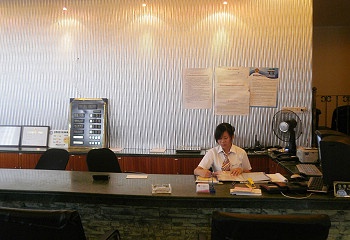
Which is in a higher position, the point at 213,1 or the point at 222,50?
the point at 213,1

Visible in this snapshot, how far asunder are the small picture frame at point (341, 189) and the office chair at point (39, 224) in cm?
165

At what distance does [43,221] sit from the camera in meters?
1.40

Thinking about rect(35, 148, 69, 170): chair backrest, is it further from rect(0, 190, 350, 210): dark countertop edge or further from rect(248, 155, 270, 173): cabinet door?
rect(248, 155, 270, 173): cabinet door

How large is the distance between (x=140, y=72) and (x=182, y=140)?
1164 millimetres

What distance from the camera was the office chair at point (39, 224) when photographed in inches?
54.9

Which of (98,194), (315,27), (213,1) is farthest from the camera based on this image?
(315,27)

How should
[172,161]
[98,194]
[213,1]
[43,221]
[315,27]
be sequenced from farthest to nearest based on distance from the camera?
[315,27] → [213,1] → [172,161] → [98,194] → [43,221]

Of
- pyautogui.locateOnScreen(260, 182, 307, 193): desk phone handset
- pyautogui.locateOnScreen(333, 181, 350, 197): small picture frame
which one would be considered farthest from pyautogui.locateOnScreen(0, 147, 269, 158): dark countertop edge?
pyautogui.locateOnScreen(333, 181, 350, 197): small picture frame

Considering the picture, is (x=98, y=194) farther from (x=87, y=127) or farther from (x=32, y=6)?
(x=32, y=6)

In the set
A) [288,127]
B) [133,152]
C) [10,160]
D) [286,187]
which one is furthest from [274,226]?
[10,160]

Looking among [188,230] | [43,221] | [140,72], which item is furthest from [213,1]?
[43,221]

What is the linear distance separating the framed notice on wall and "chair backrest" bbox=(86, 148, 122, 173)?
1.58 meters

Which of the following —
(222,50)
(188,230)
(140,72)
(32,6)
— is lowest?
(188,230)

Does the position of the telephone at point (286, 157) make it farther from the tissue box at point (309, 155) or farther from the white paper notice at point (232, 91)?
the white paper notice at point (232, 91)
